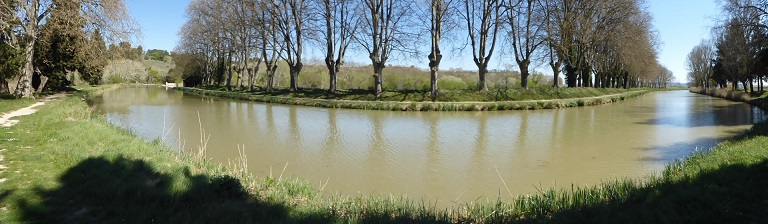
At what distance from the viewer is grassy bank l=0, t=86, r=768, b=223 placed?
376cm

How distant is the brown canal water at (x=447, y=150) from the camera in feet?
20.5

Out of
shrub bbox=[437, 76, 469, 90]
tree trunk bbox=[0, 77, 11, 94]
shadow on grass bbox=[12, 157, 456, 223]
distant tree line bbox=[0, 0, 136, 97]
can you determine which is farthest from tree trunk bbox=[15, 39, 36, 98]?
shrub bbox=[437, 76, 469, 90]

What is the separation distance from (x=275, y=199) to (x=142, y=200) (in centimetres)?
138

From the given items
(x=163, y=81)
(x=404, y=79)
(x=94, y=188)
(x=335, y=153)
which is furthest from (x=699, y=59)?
(x=163, y=81)

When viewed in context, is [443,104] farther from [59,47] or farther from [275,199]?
[59,47]

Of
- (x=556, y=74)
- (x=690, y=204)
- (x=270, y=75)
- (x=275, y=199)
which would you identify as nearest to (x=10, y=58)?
(x=270, y=75)

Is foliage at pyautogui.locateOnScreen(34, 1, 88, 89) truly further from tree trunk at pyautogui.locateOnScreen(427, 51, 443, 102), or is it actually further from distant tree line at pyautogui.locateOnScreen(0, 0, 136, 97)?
tree trunk at pyautogui.locateOnScreen(427, 51, 443, 102)

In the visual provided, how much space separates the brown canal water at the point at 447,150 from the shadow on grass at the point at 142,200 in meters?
1.63

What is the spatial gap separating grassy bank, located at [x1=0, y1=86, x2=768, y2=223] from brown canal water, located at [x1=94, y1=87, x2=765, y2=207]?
98 centimetres

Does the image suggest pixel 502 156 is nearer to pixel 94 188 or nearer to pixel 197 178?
pixel 197 178

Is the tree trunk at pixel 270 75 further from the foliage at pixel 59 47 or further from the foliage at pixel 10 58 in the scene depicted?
the foliage at pixel 10 58

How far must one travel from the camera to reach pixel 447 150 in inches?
355

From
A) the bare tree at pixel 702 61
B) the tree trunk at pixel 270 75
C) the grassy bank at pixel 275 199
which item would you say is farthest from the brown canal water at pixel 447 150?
the bare tree at pixel 702 61

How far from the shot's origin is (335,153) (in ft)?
28.1
